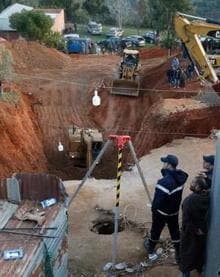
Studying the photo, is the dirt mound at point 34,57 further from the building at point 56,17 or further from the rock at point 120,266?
the rock at point 120,266

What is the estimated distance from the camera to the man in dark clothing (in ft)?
28.2

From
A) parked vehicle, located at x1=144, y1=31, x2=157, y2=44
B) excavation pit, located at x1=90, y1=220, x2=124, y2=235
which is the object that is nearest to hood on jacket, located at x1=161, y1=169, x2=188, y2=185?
excavation pit, located at x1=90, y1=220, x2=124, y2=235

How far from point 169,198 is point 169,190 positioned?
0.65 ft

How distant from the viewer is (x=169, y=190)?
9766 millimetres

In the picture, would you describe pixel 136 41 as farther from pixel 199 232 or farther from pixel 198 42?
pixel 199 232

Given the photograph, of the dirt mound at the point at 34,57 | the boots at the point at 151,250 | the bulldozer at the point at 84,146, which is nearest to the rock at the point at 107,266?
the boots at the point at 151,250

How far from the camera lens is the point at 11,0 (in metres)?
58.8

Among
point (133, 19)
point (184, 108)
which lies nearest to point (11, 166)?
point (184, 108)

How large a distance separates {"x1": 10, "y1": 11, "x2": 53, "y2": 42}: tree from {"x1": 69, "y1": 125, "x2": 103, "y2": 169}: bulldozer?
70.2 feet

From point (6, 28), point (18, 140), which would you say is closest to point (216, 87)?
point (18, 140)

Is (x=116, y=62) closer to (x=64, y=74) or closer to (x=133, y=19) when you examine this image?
(x=64, y=74)

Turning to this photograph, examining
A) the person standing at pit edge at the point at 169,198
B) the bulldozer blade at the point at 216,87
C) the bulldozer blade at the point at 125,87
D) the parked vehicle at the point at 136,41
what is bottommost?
the parked vehicle at the point at 136,41

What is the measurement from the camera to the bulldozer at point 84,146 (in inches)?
775

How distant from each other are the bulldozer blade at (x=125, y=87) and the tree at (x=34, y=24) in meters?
14.8
